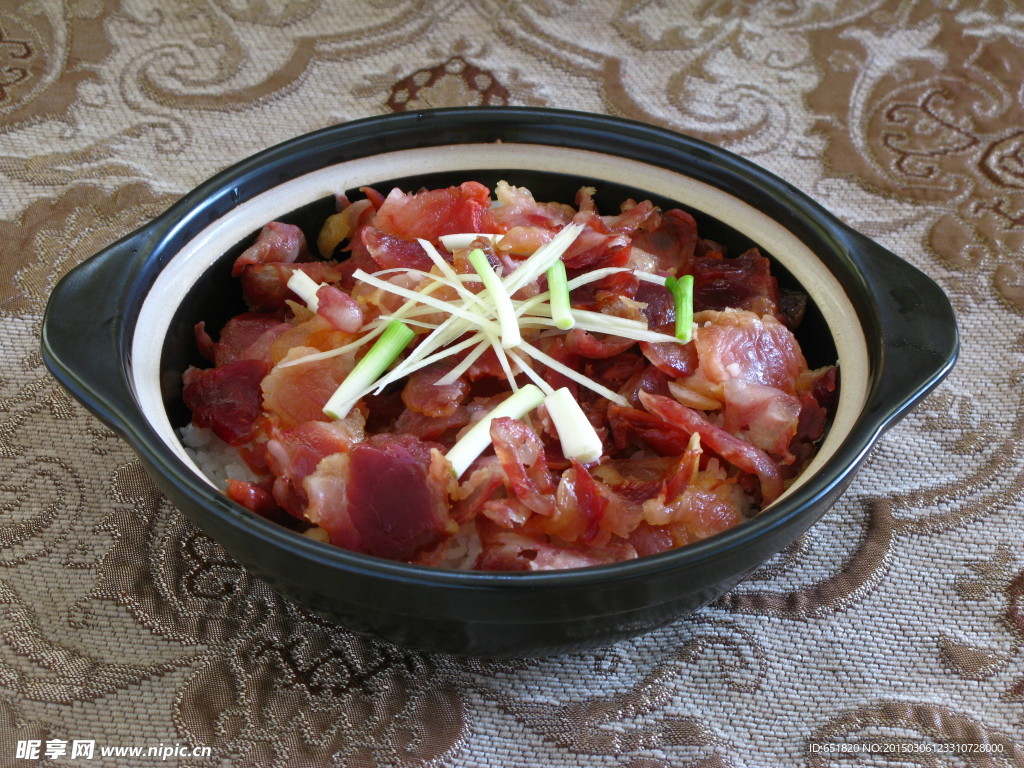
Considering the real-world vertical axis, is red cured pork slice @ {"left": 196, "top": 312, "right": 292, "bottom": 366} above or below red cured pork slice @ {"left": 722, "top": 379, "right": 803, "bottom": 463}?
below

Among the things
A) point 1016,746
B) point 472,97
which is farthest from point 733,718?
point 472,97

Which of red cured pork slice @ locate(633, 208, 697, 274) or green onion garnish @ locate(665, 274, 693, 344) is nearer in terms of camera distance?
green onion garnish @ locate(665, 274, 693, 344)

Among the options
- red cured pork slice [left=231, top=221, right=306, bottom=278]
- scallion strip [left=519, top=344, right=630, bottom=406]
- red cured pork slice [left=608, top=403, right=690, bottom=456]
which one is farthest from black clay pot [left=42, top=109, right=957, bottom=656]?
scallion strip [left=519, top=344, right=630, bottom=406]

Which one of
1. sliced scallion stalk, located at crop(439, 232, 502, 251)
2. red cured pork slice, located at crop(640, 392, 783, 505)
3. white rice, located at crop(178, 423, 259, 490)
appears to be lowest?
white rice, located at crop(178, 423, 259, 490)

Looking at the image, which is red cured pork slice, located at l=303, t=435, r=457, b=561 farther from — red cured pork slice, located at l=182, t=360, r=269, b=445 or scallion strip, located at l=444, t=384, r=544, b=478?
red cured pork slice, located at l=182, t=360, r=269, b=445

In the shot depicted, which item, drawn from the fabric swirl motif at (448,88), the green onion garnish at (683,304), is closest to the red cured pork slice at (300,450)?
the green onion garnish at (683,304)

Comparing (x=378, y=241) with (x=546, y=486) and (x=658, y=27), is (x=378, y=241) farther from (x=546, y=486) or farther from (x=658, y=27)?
(x=658, y=27)
